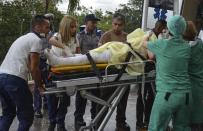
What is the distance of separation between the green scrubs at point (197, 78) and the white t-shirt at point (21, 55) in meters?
1.98

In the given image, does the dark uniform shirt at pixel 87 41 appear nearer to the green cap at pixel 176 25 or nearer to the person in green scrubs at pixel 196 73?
the person in green scrubs at pixel 196 73

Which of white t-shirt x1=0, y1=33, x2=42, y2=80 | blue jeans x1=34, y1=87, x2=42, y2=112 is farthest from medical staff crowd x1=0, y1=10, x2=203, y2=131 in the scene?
blue jeans x1=34, y1=87, x2=42, y2=112

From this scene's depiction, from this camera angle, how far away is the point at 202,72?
19.9ft

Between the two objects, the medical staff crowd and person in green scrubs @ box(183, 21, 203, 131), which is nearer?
the medical staff crowd

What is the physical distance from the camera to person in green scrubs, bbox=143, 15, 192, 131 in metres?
5.66

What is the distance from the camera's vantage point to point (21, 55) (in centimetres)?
663

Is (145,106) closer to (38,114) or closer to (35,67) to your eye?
(35,67)

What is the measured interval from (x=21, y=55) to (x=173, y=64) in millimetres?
2070

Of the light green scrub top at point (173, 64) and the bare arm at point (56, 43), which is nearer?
the light green scrub top at point (173, 64)

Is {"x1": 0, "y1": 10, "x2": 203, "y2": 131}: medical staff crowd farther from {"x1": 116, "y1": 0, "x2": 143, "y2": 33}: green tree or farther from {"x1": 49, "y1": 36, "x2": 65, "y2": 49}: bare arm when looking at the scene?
{"x1": 116, "y1": 0, "x2": 143, "y2": 33}: green tree

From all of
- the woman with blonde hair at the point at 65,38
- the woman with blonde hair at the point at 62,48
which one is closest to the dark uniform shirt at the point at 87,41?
the woman with blonde hair at the point at 62,48

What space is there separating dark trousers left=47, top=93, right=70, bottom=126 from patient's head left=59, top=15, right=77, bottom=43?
0.94 meters

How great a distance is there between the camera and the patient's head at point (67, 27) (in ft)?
24.3

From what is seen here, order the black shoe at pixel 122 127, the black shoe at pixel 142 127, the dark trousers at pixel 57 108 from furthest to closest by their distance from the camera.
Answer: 1. the black shoe at pixel 122 127
2. the black shoe at pixel 142 127
3. the dark trousers at pixel 57 108
